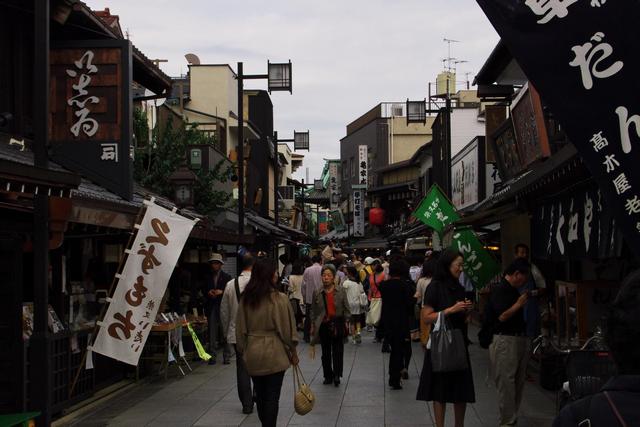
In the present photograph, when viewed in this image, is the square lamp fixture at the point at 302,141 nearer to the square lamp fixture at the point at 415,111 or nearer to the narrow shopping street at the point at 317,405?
the square lamp fixture at the point at 415,111

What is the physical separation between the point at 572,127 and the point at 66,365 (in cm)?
773

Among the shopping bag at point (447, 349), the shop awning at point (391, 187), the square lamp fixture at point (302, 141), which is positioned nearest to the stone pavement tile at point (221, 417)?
the shopping bag at point (447, 349)

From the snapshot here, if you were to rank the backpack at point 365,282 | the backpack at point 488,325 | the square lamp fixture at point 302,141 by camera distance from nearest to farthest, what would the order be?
the backpack at point 488,325, the backpack at point 365,282, the square lamp fixture at point 302,141

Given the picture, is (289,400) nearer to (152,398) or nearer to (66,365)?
(152,398)

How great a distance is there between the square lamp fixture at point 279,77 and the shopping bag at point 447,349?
1633cm

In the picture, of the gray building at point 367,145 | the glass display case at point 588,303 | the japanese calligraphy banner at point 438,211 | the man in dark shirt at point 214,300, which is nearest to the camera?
the glass display case at point 588,303

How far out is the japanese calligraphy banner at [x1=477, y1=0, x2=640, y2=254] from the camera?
4855 millimetres

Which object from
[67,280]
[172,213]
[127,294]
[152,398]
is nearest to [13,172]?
[127,294]

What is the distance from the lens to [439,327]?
26.8 ft

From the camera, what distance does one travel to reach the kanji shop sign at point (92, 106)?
12.2m

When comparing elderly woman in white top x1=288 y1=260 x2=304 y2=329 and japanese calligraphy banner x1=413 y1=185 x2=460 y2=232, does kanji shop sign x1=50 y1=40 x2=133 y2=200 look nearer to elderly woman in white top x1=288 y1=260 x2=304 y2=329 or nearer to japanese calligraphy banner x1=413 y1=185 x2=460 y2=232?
japanese calligraphy banner x1=413 y1=185 x2=460 y2=232

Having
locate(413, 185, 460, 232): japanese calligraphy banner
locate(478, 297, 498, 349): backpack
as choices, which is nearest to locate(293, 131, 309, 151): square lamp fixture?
locate(413, 185, 460, 232): japanese calligraphy banner

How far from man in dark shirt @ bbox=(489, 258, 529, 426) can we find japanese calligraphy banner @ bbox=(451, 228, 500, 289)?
564cm

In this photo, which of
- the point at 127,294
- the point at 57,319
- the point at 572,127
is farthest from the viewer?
the point at 57,319
